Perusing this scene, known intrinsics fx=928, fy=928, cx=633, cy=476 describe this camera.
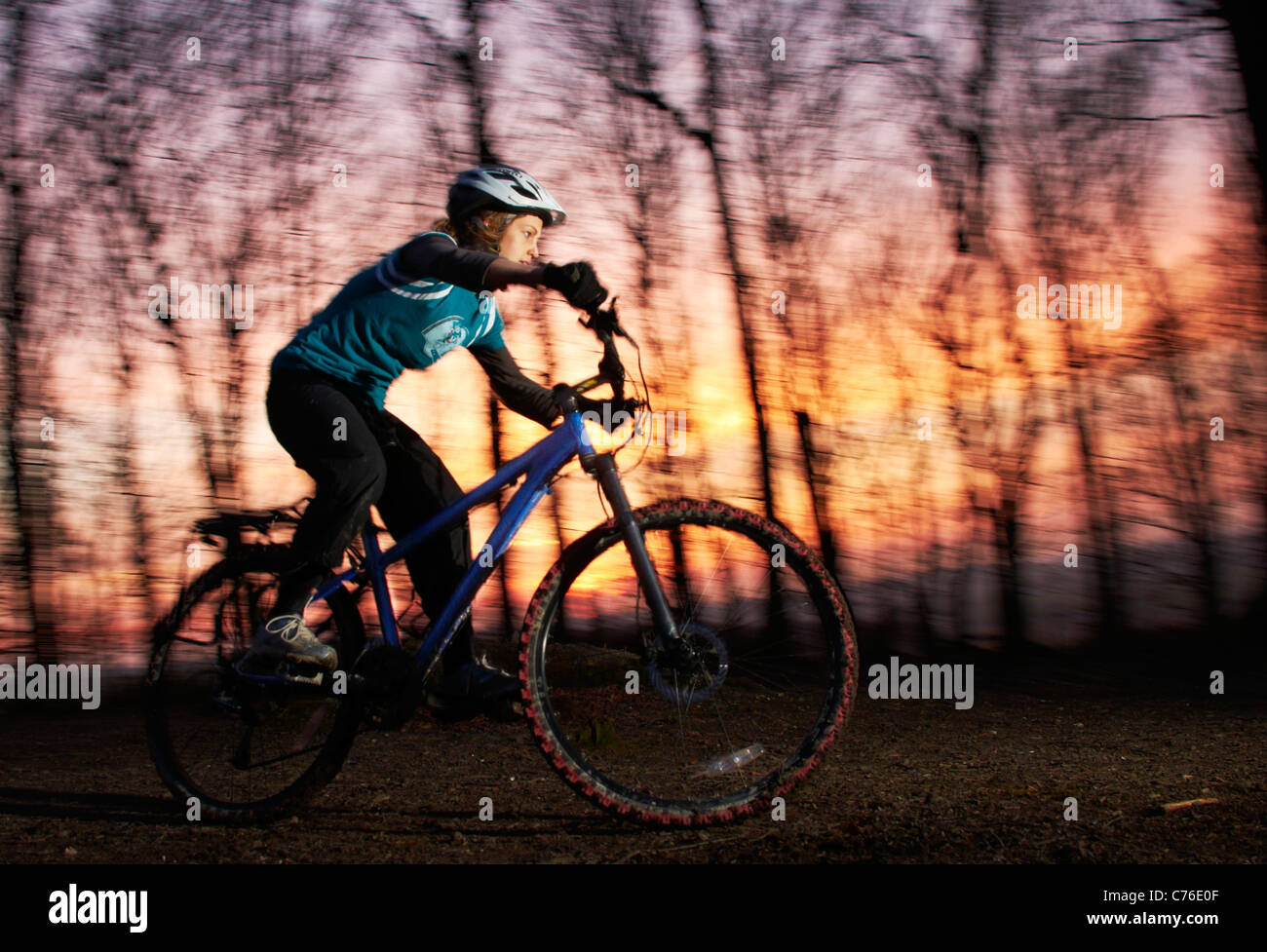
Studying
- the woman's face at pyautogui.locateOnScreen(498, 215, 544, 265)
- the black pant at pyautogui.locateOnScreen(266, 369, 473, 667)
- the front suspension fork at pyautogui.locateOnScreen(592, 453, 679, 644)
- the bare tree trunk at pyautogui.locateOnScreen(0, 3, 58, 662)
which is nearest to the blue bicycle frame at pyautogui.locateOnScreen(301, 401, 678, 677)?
the front suspension fork at pyautogui.locateOnScreen(592, 453, 679, 644)

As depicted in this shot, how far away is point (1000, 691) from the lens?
534 centimetres

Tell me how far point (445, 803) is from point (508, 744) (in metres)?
1.02

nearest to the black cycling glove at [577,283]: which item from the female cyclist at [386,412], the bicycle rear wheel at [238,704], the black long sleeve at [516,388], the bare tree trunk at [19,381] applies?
the female cyclist at [386,412]

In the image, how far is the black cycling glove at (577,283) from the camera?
2.44 m

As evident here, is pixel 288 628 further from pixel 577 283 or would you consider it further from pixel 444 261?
pixel 577 283

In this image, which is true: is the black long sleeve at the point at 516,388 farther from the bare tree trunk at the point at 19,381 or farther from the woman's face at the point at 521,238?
the bare tree trunk at the point at 19,381

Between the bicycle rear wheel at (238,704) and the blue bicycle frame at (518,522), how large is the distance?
274 millimetres

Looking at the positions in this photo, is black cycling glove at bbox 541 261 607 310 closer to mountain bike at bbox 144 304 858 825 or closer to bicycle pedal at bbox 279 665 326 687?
mountain bike at bbox 144 304 858 825

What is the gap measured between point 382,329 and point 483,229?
46 cm

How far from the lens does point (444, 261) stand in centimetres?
265

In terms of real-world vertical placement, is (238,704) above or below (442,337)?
below

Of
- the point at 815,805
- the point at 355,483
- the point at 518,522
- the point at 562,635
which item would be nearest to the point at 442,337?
the point at 355,483

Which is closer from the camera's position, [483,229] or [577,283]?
[577,283]

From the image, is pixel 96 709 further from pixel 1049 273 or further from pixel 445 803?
pixel 1049 273
